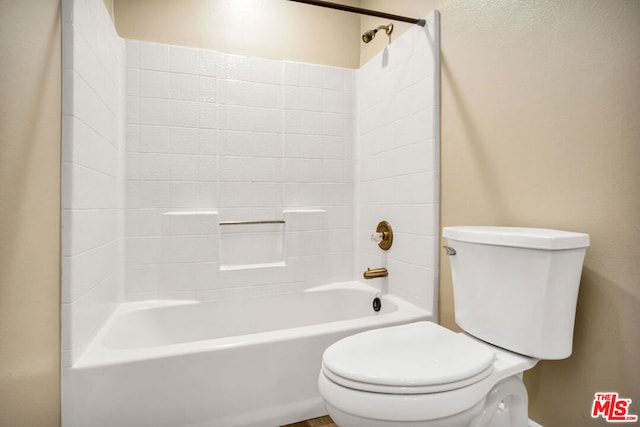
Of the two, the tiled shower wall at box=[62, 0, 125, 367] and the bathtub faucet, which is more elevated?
the tiled shower wall at box=[62, 0, 125, 367]

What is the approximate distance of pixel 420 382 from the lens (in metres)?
0.88

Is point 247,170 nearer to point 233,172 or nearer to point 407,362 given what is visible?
point 233,172

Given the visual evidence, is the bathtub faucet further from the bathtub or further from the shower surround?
the bathtub

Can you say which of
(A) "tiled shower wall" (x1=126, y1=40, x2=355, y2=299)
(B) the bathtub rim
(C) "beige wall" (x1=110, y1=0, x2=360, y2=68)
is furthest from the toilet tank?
(C) "beige wall" (x1=110, y1=0, x2=360, y2=68)

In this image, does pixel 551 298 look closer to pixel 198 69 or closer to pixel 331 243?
pixel 331 243

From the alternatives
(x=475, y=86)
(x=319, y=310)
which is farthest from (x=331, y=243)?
(x=475, y=86)

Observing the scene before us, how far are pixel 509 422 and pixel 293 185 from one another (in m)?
1.63

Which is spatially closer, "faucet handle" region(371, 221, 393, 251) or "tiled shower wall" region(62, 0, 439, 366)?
"tiled shower wall" region(62, 0, 439, 366)

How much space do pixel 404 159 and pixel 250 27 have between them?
133cm

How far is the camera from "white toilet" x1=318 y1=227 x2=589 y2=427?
2.91 ft

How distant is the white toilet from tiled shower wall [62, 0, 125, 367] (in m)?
0.95

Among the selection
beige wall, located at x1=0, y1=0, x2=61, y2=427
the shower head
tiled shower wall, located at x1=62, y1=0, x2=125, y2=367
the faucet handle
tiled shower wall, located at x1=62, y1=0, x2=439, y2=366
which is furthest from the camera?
the faucet handle

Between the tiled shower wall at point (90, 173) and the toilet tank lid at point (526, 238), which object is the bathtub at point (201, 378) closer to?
the tiled shower wall at point (90, 173)

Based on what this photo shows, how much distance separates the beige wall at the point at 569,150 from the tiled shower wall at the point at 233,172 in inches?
38.6
